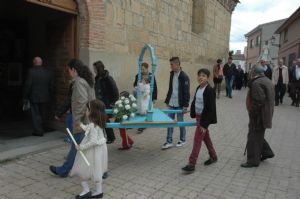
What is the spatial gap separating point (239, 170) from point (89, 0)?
4.34m

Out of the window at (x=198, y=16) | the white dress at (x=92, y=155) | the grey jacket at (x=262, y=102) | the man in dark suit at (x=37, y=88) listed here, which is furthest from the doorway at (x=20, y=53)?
the window at (x=198, y=16)

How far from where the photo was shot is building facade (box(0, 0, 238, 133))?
700 centimetres

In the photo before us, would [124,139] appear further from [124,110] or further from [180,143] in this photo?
[180,143]

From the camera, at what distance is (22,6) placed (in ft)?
30.2

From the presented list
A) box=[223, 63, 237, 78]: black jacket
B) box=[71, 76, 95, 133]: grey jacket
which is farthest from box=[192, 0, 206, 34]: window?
box=[71, 76, 95, 133]: grey jacket

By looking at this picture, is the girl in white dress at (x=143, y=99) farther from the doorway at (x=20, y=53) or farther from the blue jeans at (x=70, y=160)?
the doorway at (x=20, y=53)

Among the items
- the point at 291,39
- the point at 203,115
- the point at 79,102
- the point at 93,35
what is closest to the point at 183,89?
the point at 203,115

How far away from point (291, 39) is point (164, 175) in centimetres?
2379

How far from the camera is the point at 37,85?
285 inches

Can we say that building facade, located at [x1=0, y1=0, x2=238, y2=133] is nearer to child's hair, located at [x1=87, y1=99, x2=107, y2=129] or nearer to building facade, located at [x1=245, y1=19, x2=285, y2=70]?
child's hair, located at [x1=87, y1=99, x2=107, y2=129]

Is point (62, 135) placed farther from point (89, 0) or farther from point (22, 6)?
point (22, 6)

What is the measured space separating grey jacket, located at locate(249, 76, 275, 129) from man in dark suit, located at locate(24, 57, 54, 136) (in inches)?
170

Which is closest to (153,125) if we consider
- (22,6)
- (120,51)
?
(120,51)

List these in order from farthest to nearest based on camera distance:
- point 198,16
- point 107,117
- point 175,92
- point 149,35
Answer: point 198,16, point 149,35, point 175,92, point 107,117
